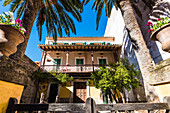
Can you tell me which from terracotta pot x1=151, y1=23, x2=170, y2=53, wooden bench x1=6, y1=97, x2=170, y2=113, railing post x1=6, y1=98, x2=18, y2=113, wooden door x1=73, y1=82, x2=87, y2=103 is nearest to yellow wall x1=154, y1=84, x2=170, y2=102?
wooden bench x1=6, y1=97, x2=170, y2=113

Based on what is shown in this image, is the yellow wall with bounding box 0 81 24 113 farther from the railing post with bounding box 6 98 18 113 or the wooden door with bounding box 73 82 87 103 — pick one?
the wooden door with bounding box 73 82 87 103

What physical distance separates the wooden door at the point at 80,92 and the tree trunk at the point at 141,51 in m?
7.79

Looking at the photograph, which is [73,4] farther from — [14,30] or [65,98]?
[65,98]

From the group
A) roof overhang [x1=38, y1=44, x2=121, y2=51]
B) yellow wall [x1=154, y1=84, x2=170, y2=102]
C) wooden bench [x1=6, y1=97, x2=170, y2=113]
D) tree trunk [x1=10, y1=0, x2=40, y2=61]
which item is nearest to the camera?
wooden bench [x1=6, y1=97, x2=170, y2=113]

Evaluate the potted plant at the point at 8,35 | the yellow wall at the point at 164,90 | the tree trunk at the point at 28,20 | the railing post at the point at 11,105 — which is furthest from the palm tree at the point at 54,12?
the yellow wall at the point at 164,90

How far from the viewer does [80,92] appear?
33.2ft

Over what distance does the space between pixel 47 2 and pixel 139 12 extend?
7.73 metres

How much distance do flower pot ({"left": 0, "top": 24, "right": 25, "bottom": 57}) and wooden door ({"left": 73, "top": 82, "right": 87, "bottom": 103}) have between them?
9633 millimetres

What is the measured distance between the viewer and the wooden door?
974 centimetres

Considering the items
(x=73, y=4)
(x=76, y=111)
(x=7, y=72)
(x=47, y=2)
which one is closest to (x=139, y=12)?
(x=73, y=4)

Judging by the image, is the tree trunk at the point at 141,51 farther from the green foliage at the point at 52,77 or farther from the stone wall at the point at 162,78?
the green foliage at the point at 52,77

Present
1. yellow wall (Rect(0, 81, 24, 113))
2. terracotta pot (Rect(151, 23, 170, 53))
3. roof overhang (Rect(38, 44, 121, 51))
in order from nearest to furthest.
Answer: yellow wall (Rect(0, 81, 24, 113))
terracotta pot (Rect(151, 23, 170, 53))
roof overhang (Rect(38, 44, 121, 51))

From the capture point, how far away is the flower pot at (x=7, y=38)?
4.69ft

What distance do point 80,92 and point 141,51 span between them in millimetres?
8352
